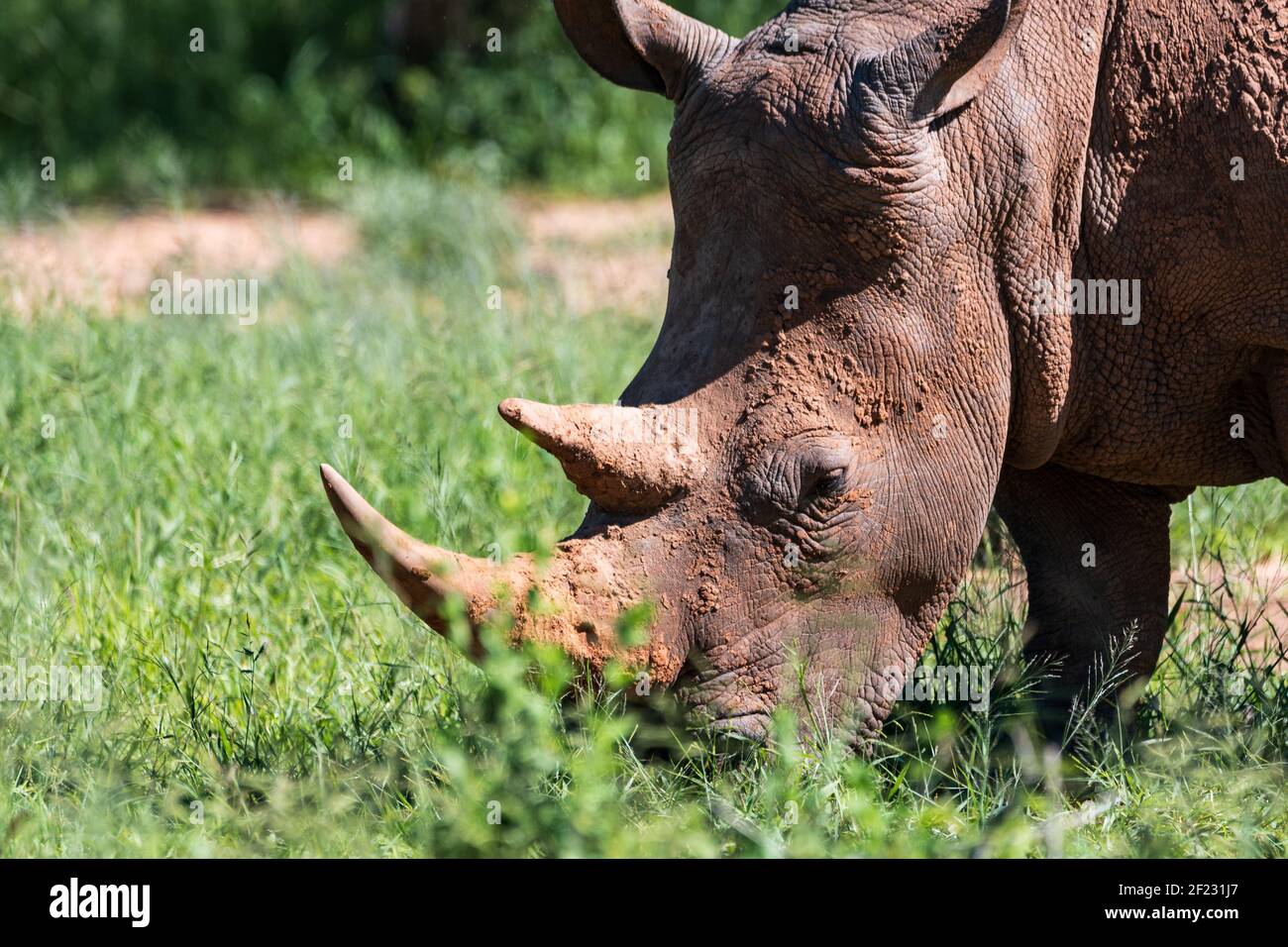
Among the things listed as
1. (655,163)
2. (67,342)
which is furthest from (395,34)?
(67,342)

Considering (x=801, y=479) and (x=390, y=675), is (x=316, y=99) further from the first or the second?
(x=801, y=479)

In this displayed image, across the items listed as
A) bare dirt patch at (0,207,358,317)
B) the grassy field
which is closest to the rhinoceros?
the grassy field

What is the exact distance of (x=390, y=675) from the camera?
4617 millimetres

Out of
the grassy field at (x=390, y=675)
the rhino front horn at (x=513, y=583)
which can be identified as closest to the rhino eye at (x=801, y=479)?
the rhino front horn at (x=513, y=583)

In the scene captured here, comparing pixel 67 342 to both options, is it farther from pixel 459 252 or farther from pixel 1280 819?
pixel 1280 819

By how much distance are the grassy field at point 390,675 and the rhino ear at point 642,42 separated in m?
1.19

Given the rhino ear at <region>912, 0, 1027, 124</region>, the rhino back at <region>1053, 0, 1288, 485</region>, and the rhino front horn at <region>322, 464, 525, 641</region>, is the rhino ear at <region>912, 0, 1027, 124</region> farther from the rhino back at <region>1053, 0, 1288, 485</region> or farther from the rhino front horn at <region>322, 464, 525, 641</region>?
the rhino front horn at <region>322, 464, 525, 641</region>

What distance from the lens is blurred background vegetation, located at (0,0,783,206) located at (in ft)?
45.0

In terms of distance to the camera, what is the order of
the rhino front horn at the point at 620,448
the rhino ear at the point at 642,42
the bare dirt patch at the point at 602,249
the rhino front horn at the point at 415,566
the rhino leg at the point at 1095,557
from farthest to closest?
1. the bare dirt patch at the point at 602,249
2. the rhino leg at the point at 1095,557
3. the rhino ear at the point at 642,42
4. the rhino front horn at the point at 620,448
5. the rhino front horn at the point at 415,566

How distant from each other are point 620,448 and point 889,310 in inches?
27.8

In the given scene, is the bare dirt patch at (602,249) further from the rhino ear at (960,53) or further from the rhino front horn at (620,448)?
the rhino front horn at (620,448)

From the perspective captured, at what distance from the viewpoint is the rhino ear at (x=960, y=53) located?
388cm

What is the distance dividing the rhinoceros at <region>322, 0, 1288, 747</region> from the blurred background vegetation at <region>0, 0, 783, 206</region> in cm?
901

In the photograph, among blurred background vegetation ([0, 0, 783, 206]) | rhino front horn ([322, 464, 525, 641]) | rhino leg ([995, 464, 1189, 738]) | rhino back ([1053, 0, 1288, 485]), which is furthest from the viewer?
blurred background vegetation ([0, 0, 783, 206])
